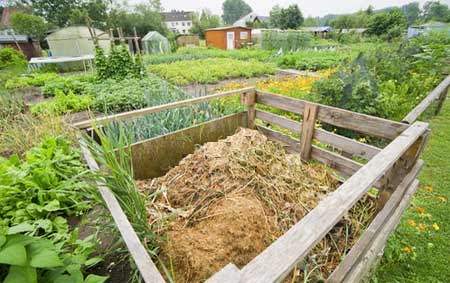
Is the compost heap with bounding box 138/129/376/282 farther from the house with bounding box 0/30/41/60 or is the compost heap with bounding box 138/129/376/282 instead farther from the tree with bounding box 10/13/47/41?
the tree with bounding box 10/13/47/41

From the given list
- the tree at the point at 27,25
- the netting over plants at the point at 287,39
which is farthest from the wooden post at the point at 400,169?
the tree at the point at 27,25

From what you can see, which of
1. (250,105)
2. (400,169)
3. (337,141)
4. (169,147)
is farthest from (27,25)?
(400,169)

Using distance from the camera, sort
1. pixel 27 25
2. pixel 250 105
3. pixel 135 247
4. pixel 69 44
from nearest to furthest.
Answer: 1. pixel 135 247
2. pixel 250 105
3. pixel 69 44
4. pixel 27 25

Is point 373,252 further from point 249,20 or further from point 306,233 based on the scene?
point 249,20

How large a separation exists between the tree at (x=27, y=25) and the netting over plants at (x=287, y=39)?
23.6 meters

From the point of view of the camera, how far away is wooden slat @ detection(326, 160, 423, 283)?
1130 mm

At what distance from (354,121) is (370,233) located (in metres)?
0.99

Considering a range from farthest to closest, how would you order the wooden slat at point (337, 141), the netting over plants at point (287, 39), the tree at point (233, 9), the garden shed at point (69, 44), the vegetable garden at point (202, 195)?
the tree at point (233, 9) < the netting over plants at point (287, 39) < the garden shed at point (69, 44) < the wooden slat at point (337, 141) < the vegetable garden at point (202, 195)

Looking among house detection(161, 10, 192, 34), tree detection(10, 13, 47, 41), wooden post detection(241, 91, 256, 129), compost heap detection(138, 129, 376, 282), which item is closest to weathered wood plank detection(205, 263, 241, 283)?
compost heap detection(138, 129, 376, 282)

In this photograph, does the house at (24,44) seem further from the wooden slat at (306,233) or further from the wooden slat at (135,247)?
the wooden slat at (306,233)

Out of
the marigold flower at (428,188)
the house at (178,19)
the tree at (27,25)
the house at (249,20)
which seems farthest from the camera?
the house at (178,19)

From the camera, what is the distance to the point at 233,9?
8325 cm

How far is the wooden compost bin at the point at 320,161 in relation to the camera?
61 cm

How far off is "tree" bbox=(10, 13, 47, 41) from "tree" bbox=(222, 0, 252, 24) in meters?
71.3
